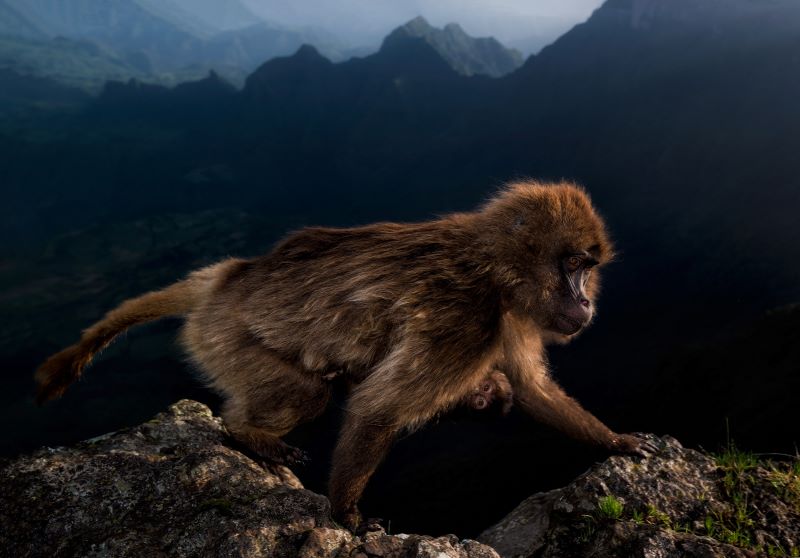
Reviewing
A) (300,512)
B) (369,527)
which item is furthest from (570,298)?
(300,512)

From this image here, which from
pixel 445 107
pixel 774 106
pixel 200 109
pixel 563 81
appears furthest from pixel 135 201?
pixel 774 106

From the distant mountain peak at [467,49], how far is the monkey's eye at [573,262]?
162 metres

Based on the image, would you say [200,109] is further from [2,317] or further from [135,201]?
[2,317]

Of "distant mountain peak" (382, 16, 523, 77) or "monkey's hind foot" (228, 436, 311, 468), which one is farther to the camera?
"distant mountain peak" (382, 16, 523, 77)

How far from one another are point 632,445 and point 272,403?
10.7 feet

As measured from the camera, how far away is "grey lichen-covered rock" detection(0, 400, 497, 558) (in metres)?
2.93

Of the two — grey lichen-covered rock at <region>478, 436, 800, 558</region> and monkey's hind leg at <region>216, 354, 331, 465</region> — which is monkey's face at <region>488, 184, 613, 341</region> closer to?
grey lichen-covered rock at <region>478, 436, 800, 558</region>

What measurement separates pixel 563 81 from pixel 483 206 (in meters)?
112

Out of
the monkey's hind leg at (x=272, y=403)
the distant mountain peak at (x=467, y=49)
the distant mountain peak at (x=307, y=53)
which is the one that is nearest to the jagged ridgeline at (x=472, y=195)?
the distant mountain peak at (x=307, y=53)

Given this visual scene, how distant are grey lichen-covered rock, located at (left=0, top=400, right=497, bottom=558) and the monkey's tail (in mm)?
862

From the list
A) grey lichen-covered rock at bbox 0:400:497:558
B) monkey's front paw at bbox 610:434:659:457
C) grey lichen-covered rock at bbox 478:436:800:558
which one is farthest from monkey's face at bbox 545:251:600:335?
grey lichen-covered rock at bbox 0:400:497:558

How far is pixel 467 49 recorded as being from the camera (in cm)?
17338

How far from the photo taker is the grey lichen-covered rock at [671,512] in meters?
2.94

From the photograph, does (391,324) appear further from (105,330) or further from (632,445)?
(105,330)
